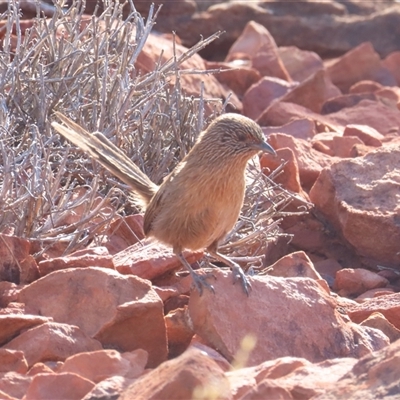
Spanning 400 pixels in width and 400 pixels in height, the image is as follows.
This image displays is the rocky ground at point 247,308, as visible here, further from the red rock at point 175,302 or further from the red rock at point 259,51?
the red rock at point 259,51

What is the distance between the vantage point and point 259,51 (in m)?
11.9

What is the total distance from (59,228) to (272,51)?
6.89m

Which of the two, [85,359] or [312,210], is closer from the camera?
[85,359]

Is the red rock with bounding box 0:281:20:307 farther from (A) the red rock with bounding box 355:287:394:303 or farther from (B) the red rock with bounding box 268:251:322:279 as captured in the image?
(A) the red rock with bounding box 355:287:394:303

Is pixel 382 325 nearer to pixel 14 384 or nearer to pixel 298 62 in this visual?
pixel 14 384

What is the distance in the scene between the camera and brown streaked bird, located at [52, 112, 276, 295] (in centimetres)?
514

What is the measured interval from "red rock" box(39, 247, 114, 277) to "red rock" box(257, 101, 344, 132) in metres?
4.62

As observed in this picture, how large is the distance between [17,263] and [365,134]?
4.45m

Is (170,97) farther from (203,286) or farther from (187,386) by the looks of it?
(187,386)

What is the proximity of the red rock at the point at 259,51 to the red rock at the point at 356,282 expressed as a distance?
5.45m

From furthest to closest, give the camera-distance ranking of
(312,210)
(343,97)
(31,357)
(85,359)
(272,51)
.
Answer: (272,51) → (343,97) → (312,210) → (31,357) → (85,359)

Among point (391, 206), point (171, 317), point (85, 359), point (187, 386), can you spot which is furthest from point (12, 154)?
point (391, 206)

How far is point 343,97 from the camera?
34.5 ft

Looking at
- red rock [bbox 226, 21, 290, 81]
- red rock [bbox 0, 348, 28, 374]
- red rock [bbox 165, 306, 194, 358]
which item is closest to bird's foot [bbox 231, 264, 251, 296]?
red rock [bbox 165, 306, 194, 358]
